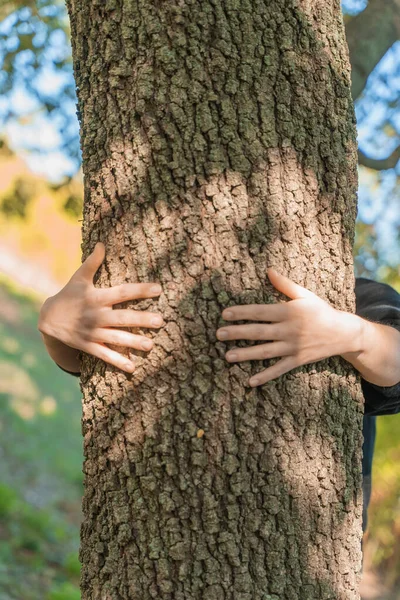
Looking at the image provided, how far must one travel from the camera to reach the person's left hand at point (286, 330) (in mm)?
1503

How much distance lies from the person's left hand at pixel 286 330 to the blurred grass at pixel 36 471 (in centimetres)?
359

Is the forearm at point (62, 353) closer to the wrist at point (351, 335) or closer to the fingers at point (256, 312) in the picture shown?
the fingers at point (256, 312)

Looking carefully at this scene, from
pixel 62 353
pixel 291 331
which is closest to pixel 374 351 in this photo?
pixel 291 331

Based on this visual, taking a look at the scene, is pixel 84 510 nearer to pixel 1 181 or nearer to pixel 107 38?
pixel 107 38

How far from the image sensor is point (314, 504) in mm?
1578

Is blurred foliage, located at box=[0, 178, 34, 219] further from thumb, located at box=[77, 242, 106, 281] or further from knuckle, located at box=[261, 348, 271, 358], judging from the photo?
knuckle, located at box=[261, 348, 271, 358]

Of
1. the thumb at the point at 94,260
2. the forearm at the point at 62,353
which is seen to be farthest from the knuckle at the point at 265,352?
the forearm at the point at 62,353

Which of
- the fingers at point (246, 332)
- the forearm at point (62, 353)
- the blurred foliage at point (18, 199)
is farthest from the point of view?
the blurred foliage at point (18, 199)

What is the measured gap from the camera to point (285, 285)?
Answer: 1.54 metres

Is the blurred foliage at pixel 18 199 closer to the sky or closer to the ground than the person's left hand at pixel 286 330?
closer to the sky

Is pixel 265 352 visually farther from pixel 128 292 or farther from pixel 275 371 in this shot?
pixel 128 292

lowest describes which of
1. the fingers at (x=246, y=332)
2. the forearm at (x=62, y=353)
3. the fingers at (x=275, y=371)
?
the fingers at (x=275, y=371)

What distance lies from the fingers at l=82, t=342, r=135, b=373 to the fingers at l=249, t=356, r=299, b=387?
317 millimetres

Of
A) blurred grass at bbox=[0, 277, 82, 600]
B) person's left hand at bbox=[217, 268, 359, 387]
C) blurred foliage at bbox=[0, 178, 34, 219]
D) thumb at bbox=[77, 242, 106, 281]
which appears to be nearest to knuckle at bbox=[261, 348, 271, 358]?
person's left hand at bbox=[217, 268, 359, 387]
